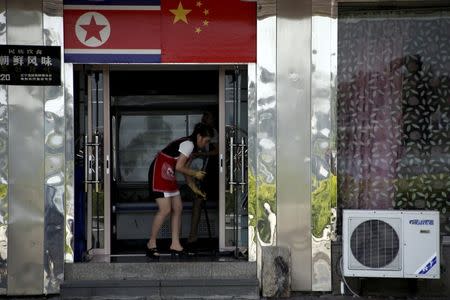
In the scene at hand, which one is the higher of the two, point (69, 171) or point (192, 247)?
point (69, 171)

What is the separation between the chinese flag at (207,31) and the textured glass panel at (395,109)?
1.08m

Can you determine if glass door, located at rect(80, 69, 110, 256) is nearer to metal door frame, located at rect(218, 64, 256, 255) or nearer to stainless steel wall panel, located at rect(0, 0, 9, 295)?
stainless steel wall panel, located at rect(0, 0, 9, 295)

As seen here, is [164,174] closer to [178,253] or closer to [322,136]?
[178,253]

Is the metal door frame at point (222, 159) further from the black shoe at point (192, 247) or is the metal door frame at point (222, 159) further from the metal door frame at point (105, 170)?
the metal door frame at point (105, 170)

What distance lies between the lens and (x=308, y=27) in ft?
24.0

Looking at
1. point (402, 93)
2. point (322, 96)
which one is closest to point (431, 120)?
point (402, 93)

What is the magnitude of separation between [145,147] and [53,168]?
78.0 inches

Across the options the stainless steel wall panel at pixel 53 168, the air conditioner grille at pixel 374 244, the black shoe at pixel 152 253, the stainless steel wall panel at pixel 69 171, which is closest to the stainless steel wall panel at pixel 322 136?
the air conditioner grille at pixel 374 244

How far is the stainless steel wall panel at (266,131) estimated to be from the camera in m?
7.29

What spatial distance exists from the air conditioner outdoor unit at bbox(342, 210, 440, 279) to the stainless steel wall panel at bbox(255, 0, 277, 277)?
0.85m

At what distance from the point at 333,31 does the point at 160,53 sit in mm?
1950

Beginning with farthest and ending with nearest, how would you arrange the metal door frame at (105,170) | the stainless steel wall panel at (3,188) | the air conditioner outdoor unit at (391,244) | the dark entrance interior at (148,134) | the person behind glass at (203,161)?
the dark entrance interior at (148,134) < the person behind glass at (203,161) < the metal door frame at (105,170) < the stainless steel wall panel at (3,188) < the air conditioner outdoor unit at (391,244)

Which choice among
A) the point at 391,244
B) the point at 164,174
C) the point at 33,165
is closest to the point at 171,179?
the point at 164,174

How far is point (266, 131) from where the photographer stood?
7305 millimetres
